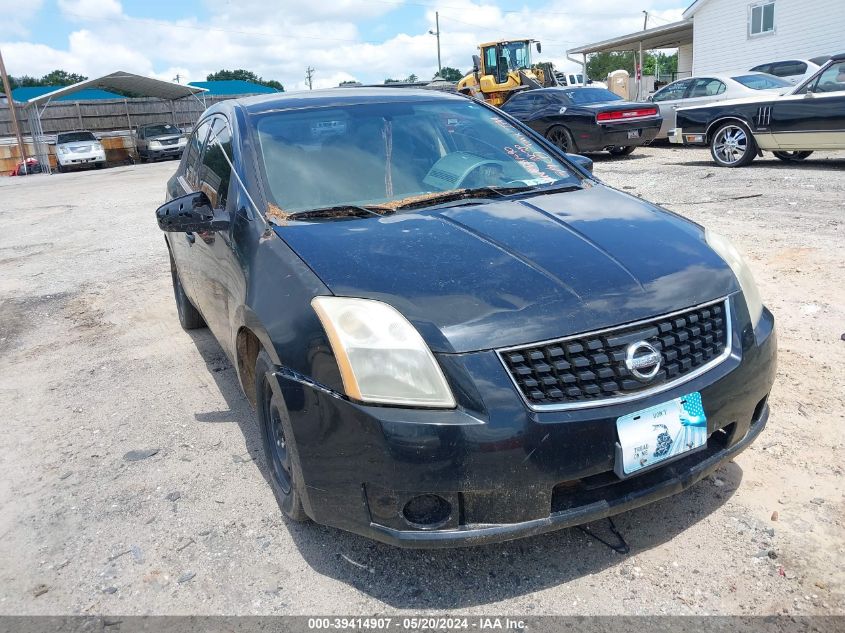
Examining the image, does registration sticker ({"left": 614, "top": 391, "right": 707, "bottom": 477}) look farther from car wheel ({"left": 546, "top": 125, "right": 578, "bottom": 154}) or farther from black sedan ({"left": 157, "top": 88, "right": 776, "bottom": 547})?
car wheel ({"left": 546, "top": 125, "right": 578, "bottom": 154})

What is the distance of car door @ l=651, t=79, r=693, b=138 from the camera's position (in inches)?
581

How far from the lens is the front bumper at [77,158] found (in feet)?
88.0

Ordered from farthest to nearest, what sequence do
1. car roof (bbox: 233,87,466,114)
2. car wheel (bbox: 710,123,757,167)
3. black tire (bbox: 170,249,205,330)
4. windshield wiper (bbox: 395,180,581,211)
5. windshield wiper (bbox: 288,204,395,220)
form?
1. car wheel (bbox: 710,123,757,167)
2. black tire (bbox: 170,249,205,330)
3. car roof (bbox: 233,87,466,114)
4. windshield wiper (bbox: 395,180,581,211)
5. windshield wiper (bbox: 288,204,395,220)

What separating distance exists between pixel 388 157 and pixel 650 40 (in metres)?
34.4

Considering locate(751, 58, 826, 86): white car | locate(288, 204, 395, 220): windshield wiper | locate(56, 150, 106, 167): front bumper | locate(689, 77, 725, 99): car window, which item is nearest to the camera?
locate(288, 204, 395, 220): windshield wiper

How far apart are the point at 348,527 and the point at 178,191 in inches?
130

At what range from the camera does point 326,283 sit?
2381 millimetres

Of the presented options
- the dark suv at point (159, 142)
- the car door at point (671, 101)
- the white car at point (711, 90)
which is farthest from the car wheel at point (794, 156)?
the dark suv at point (159, 142)

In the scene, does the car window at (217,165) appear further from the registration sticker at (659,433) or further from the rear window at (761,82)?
the rear window at (761,82)

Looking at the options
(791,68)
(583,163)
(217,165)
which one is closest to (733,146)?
(791,68)

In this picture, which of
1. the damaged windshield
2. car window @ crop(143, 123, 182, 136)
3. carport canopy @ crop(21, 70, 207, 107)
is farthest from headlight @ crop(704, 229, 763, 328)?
carport canopy @ crop(21, 70, 207, 107)

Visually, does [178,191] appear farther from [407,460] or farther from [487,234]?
[407,460]

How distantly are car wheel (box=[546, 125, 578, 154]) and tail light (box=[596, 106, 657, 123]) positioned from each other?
2.36 feet

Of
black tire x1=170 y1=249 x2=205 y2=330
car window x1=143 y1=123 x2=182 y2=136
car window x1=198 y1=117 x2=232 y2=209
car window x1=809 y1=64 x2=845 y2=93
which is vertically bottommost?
black tire x1=170 y1=249 x2=205 y2=330
